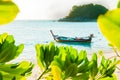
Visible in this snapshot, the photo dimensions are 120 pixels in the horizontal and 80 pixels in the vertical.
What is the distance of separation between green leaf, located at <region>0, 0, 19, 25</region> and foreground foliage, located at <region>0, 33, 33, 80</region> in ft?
0.58

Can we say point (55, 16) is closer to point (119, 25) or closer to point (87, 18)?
point (87, 18)

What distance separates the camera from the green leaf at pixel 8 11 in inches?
6.5

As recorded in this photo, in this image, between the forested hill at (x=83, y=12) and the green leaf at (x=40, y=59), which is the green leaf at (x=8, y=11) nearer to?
the green leaf at (x=40, y=59)

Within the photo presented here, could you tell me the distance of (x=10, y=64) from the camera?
0.37 meters

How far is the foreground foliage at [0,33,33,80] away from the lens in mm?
353

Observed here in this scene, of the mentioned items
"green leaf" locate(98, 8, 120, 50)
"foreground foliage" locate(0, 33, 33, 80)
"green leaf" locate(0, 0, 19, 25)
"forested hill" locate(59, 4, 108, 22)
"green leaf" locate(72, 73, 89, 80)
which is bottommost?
"forested hill" locate(59, 4, 108, 22)

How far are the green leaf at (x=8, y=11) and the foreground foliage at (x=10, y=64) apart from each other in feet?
0.58

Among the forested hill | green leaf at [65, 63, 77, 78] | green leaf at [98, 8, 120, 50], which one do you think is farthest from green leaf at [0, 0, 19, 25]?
the forested hill

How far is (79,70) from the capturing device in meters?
0.50

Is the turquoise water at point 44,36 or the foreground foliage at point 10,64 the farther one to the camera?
the turquoise water at point 44,36

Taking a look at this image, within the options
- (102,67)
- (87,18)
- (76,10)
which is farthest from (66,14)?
(102,67)

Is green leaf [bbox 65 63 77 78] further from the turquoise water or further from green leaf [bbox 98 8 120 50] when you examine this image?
the turquoise water

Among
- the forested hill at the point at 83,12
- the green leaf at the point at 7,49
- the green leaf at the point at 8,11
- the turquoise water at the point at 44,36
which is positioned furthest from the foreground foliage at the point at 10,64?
the forested hill at the point at 83,12

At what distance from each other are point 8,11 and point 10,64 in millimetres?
212
